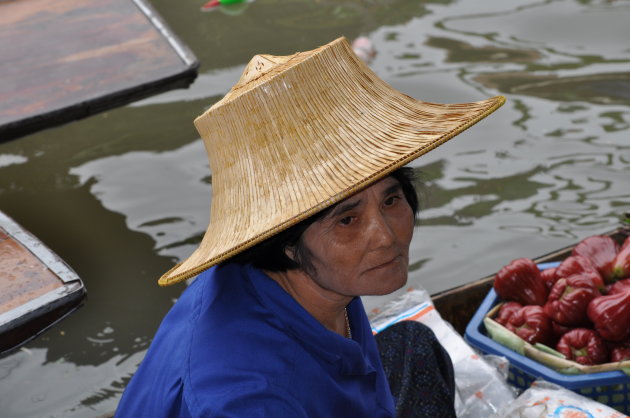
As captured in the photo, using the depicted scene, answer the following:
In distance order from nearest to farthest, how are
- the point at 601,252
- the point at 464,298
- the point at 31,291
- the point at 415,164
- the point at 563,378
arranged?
1. the point at 31,291
2. the point at 563,378
3. the point at 601,252
4. the point at 464,298
5. the point at 415,164

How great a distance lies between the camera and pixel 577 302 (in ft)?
8.18

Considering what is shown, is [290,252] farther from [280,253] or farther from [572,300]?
[572,300]

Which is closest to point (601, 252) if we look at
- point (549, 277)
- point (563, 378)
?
point (549, 277)

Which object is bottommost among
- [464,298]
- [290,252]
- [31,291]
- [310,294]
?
[464,298]

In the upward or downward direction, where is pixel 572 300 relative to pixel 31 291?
downward

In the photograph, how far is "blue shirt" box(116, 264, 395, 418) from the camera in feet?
4.79

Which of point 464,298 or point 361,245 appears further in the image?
point 464,298

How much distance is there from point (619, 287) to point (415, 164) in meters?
1.85

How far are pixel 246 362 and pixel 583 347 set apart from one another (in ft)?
4.30

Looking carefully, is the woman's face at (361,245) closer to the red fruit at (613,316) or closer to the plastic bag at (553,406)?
the plastic bag at (553,406)

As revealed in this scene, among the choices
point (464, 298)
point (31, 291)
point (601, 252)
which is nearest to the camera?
point (31, 291)

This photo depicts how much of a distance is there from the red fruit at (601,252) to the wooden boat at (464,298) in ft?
0.68

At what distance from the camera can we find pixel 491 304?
2727 millimetres

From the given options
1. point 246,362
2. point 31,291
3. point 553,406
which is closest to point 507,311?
point 553,406
